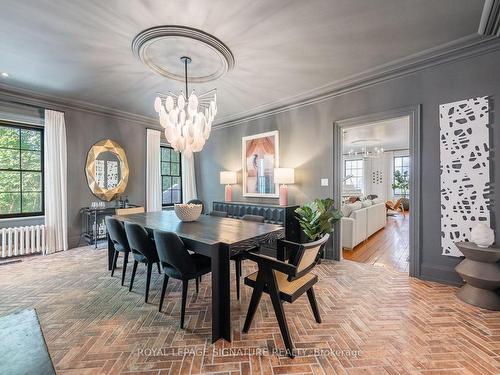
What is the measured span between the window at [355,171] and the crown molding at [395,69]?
756 centimetres

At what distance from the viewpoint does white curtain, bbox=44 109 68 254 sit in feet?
13.5

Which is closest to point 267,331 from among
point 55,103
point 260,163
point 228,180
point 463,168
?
point 463,168

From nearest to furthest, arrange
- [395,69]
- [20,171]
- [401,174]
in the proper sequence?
[395,69], [20,171], [401,174]

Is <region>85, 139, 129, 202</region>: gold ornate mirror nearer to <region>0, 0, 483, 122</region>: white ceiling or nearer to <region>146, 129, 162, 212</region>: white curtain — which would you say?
<region>146, 129, 162, 212</region>: white curtain

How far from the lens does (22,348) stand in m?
1.04

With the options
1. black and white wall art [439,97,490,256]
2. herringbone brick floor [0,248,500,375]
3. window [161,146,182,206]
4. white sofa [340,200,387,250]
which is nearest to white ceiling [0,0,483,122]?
black and white wall art [439,97,490,256]

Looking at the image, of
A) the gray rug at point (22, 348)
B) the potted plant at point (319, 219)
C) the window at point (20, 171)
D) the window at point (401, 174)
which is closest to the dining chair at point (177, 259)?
the gray rug at point (22, 348)

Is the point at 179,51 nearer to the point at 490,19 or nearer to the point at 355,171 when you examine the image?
the point at 490,19

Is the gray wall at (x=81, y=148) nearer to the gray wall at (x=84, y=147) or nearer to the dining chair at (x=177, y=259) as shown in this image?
the gray wall at (x=84, y=147)

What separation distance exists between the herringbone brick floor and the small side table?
0.38 ft

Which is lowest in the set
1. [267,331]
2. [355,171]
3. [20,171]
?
[267,331]

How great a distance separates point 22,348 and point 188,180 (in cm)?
517

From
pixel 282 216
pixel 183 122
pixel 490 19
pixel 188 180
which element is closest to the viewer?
pixel 490 19

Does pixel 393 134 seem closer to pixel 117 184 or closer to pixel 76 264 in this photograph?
pixel 117 184
